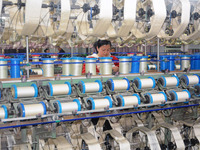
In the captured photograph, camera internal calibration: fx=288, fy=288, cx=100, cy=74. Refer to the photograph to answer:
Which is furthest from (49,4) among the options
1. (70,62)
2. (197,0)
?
(197,0)

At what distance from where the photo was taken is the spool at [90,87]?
309cm

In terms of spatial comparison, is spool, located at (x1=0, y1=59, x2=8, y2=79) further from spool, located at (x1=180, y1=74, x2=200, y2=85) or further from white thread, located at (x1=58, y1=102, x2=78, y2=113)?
spool, located at (x1=180, y1=74, x2=200, y2=85)

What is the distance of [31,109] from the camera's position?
9.05 feet

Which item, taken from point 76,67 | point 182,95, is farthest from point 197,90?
point 76,67

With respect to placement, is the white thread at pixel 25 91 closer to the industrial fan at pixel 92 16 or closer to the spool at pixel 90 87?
the spool at pixel 90 87

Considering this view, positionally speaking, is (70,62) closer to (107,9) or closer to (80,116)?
(80,116)

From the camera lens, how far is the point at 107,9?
8.88 ft

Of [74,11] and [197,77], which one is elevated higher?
[74,11]

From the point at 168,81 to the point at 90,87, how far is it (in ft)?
3.49

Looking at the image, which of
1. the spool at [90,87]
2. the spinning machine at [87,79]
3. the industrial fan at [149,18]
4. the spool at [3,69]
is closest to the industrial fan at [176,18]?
the spinning machine at [87,79]

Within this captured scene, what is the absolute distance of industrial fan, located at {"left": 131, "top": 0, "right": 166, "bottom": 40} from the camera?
2.94 meters

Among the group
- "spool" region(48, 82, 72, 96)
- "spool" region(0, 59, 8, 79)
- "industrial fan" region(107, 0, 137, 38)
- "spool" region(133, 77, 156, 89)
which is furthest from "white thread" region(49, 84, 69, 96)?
"spool" region(133, 77, 156, 89)

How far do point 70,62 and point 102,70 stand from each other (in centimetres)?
43

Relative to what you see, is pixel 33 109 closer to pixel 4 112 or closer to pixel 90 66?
pixel 4 112
